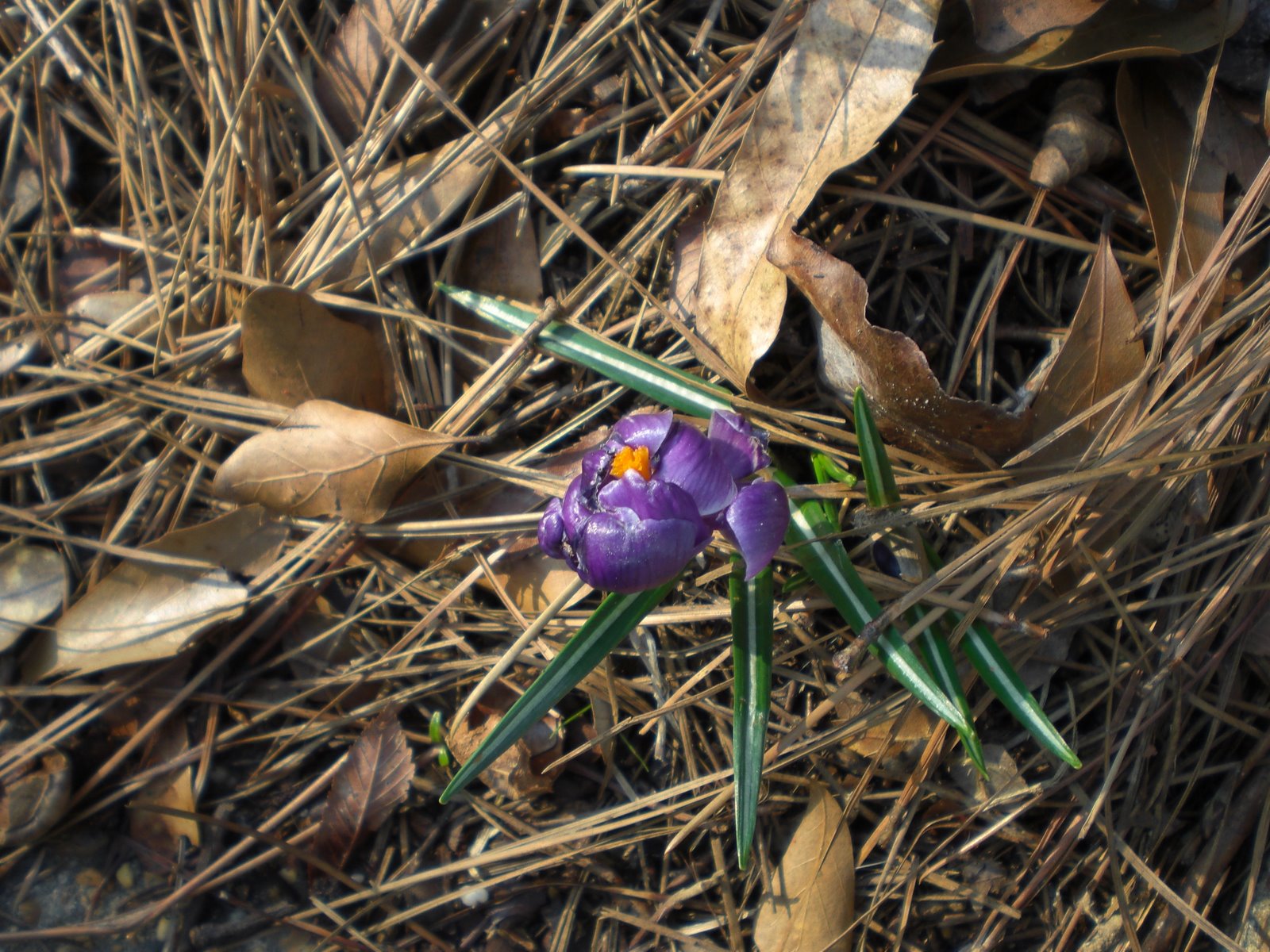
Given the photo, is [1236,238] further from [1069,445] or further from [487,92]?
[487,92]

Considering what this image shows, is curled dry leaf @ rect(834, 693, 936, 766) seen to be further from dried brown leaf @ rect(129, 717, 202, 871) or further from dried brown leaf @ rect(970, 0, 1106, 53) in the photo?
dried brown leaf @ rect(129, 717, 202, 871)

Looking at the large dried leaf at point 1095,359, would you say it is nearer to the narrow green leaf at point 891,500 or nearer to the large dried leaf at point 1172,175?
the large dried leaf at point 1172,175

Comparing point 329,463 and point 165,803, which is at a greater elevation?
point 329,463

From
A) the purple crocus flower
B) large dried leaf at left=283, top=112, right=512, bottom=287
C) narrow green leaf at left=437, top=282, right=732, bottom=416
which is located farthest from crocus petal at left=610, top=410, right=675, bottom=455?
large dried leaf at left=283, top=112, right=512, bottom=287

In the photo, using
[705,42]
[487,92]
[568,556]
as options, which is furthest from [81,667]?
[705,42]

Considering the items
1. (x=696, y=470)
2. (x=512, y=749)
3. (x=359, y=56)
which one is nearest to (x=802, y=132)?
(x=696, y=470)

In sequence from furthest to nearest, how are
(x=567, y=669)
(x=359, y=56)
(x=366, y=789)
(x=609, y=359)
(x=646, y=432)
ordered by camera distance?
(x=359, y=56) → (x=366, y=789) → (x=609, y=359) → (x=567, y=669) → (x=646, y=432)

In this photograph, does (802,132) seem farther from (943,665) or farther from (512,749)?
(512,749)
